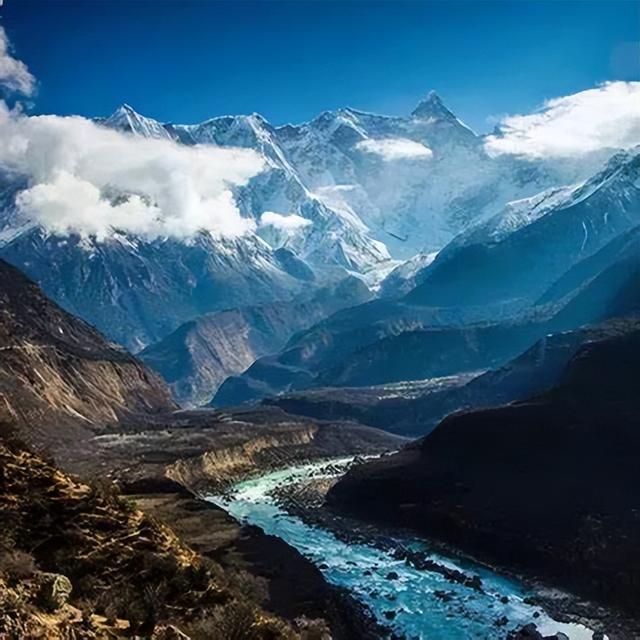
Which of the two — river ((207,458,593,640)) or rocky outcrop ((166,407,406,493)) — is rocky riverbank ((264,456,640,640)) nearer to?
river ((207,458,593,640))

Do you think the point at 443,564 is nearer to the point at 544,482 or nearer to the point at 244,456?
the point at 544,482

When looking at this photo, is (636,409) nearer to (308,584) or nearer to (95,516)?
(308,584)

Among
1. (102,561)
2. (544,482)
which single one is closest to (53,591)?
(102,561)

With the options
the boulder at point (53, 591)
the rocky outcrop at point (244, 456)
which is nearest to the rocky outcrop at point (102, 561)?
the boulder at point (53, 591)

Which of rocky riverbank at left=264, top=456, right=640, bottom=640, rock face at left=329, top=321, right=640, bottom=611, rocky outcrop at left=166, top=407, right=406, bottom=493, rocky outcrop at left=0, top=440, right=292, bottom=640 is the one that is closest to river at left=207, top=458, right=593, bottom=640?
rocky riverbank at left=264, top=456, right=640, bottom=640

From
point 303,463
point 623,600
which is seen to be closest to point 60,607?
point 623,600

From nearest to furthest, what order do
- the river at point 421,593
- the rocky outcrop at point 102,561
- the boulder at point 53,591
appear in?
the boulder at point 53,591
the rocky outcrop at point 102,561
the river at point 421,593

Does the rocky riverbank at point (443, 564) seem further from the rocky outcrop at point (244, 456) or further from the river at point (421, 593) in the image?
the rocky outcrop at point (244, 456)
